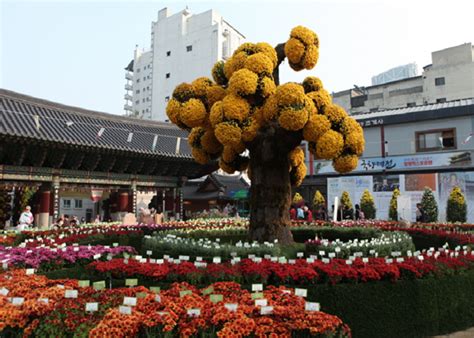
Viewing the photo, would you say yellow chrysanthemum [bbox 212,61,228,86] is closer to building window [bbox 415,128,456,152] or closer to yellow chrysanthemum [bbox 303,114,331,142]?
yellow chrysanthemum [bbox 303,114,331,142]

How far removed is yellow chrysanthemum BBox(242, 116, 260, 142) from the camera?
8.65 metres

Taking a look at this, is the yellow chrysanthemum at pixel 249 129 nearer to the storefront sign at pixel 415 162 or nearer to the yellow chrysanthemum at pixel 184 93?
the yellow chrysanthemum at pixel 184 93

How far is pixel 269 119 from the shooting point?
869 centimetres

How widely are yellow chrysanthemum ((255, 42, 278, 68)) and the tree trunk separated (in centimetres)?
166

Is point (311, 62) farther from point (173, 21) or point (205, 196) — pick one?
point (173, 21)

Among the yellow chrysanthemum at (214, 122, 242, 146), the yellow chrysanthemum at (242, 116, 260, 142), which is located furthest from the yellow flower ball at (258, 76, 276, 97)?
the yellow chrysanthemum at (214, 122, 242, 146)

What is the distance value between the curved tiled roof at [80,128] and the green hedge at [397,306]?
14386 mm

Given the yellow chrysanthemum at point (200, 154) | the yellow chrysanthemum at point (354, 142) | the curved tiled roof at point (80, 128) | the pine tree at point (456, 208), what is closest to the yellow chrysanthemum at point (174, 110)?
the yellow chrysanthemum at point (200, 154)

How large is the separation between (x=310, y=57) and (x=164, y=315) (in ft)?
24.0

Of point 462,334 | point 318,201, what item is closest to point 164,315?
point 462,334

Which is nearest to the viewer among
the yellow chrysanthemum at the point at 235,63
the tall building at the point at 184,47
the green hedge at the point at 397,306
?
the green hedge at the point at 397,306

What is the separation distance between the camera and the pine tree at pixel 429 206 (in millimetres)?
24938

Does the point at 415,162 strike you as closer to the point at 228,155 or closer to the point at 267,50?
the point at 228,155

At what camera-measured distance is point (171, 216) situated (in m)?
25.2
